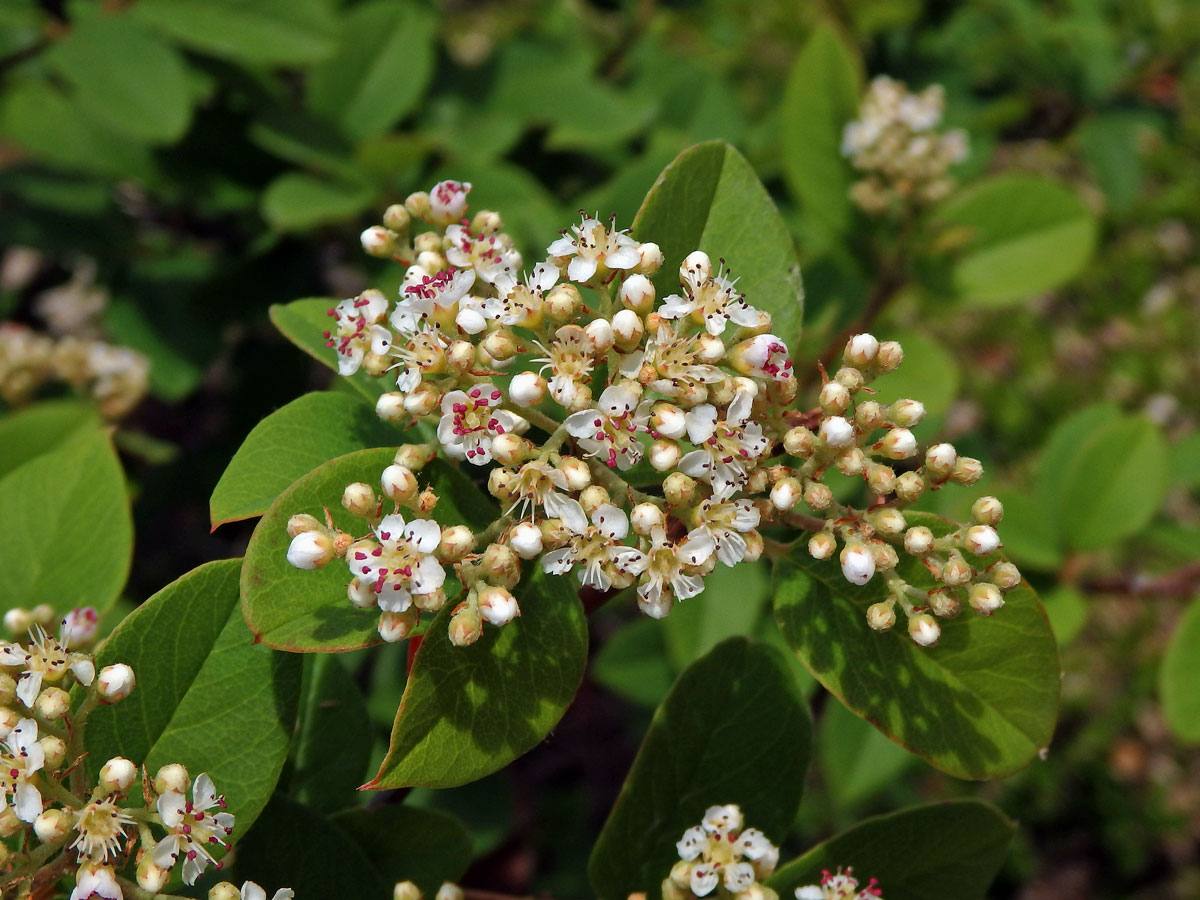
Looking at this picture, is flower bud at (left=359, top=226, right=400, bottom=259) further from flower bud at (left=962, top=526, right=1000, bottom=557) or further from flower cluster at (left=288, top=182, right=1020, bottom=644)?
flower bud at (left=962, top=526, right=1000, bottom=557)

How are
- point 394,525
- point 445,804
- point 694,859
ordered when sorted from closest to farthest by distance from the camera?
point 394,525, point 694,859, point 445,804

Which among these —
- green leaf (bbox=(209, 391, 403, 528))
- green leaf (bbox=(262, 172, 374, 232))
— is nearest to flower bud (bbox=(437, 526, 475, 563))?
green leaf (bbox=(209, 391, 403, 528))

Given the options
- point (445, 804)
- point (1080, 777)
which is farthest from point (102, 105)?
point (1080, 777)

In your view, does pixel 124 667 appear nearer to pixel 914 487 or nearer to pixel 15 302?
pixel 914 487

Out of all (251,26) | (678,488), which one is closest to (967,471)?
(678,488)

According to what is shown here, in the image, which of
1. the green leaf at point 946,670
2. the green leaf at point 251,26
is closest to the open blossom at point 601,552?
the green leaf at point 946,670
